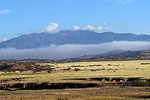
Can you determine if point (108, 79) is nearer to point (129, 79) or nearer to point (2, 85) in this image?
point (129, 79)

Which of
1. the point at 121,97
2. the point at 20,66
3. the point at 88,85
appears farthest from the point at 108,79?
the point at 20,66

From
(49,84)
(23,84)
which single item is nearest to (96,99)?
(49,84)

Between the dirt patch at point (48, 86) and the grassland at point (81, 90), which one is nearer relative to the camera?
the grassland at point (81, 90)

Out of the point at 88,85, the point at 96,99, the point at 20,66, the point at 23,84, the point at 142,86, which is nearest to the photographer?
the point at 96,99

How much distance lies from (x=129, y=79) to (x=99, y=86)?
1291cm

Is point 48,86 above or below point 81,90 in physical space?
above

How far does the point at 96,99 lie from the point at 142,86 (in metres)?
21.0

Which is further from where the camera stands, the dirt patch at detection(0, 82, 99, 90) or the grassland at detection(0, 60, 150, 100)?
the dirt patch at detection(0, 82, 99, 90)

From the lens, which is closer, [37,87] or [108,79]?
[37,87]

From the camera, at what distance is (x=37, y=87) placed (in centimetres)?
7406

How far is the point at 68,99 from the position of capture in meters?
50.9

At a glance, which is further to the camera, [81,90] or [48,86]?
[48,86]

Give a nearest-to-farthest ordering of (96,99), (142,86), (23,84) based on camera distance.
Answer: (96,99)
(142,86)
(23,84)

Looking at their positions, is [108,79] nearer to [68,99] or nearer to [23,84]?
[23,84]
